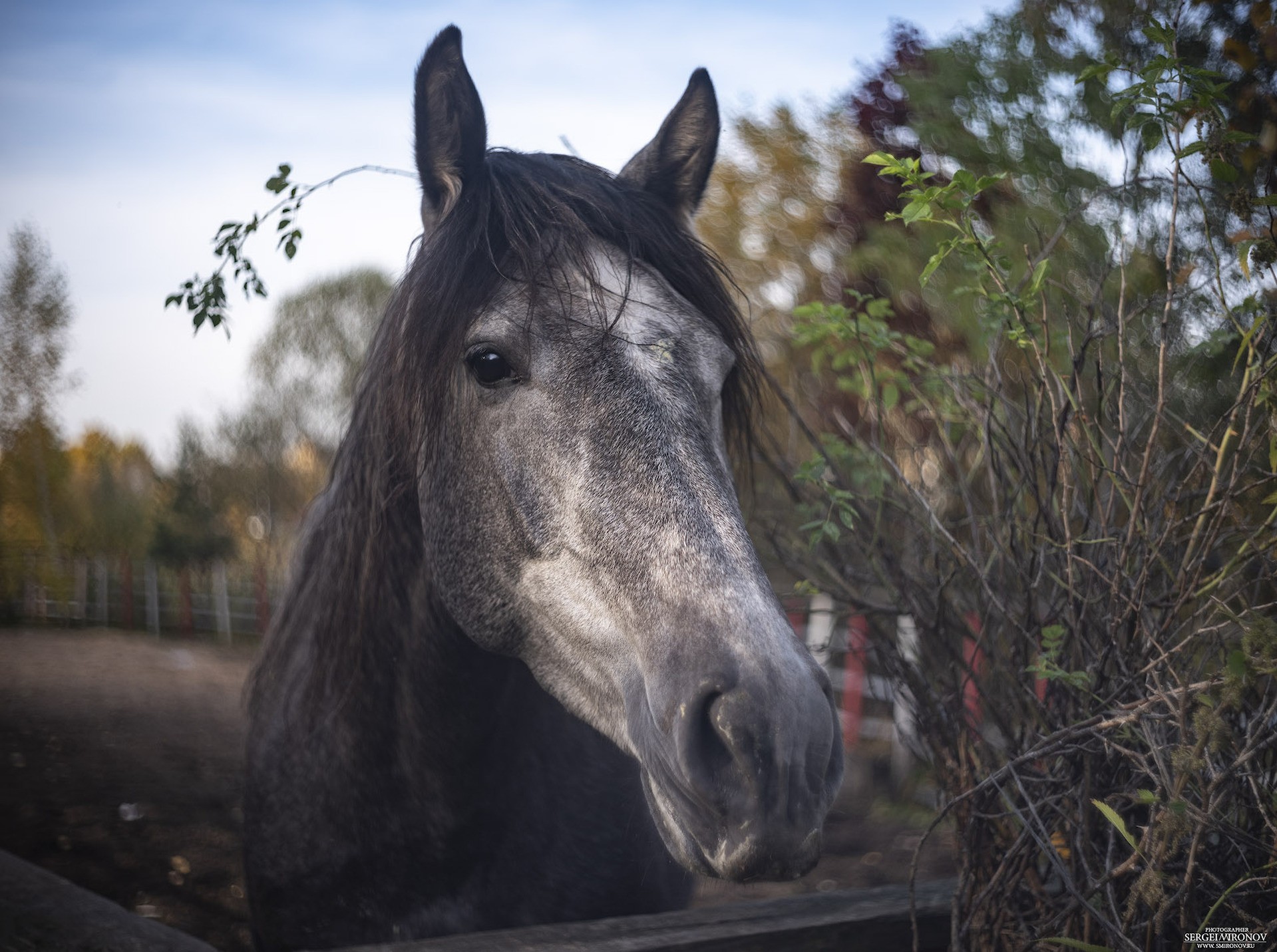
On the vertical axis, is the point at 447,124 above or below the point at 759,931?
above

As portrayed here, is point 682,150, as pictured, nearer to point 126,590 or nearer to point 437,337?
point 437,337

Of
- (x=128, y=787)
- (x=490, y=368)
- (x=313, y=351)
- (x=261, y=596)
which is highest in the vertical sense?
(x=313, y=351)

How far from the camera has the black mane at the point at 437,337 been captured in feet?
6.24

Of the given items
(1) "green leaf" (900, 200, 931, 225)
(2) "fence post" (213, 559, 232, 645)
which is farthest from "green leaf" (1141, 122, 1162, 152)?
(2) "fence post" (213, 559, 232, 645)

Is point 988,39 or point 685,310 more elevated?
point 988,39

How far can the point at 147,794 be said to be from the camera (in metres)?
3.80

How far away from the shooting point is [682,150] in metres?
2.39

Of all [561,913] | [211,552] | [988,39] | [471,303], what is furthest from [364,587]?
[211,552]

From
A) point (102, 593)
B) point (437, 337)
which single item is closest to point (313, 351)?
point (102, 593)

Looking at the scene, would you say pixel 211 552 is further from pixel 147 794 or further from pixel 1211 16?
pixel 1211 16

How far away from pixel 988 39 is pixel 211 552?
10432mm

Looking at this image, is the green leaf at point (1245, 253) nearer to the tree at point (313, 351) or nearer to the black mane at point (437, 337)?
the black mane at point (437, 337)

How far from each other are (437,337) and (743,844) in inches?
50.9

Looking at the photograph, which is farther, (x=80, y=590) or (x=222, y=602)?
(x=222, y=602)
